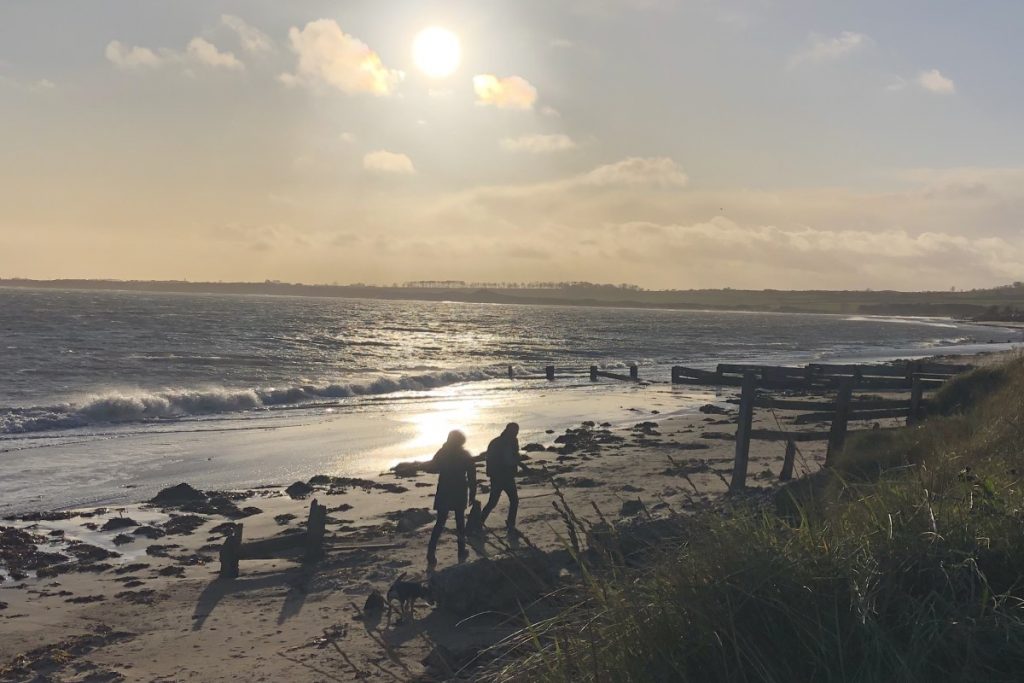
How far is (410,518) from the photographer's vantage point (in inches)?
509

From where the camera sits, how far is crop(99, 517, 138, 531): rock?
12.9 meters

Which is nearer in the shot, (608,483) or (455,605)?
(455,605)

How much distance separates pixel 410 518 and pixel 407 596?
453 centimetres

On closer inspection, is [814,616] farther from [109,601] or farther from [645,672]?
[109,601]

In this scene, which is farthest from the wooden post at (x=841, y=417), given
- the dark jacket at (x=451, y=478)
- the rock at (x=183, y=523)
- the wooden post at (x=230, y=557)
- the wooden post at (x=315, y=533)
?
the rock at (x=183, y=523)

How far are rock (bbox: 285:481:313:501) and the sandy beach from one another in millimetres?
56

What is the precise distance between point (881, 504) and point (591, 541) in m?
1.81

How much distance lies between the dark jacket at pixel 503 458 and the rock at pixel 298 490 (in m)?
5.38

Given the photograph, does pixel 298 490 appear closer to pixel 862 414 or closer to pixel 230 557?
pixel 230 557

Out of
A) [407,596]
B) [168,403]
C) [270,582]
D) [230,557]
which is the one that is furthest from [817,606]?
[168,403]

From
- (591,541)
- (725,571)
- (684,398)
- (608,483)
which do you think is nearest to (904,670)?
(725,571)

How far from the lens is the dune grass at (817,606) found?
3113mm

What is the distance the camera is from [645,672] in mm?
3275

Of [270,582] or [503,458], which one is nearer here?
[270,582]
